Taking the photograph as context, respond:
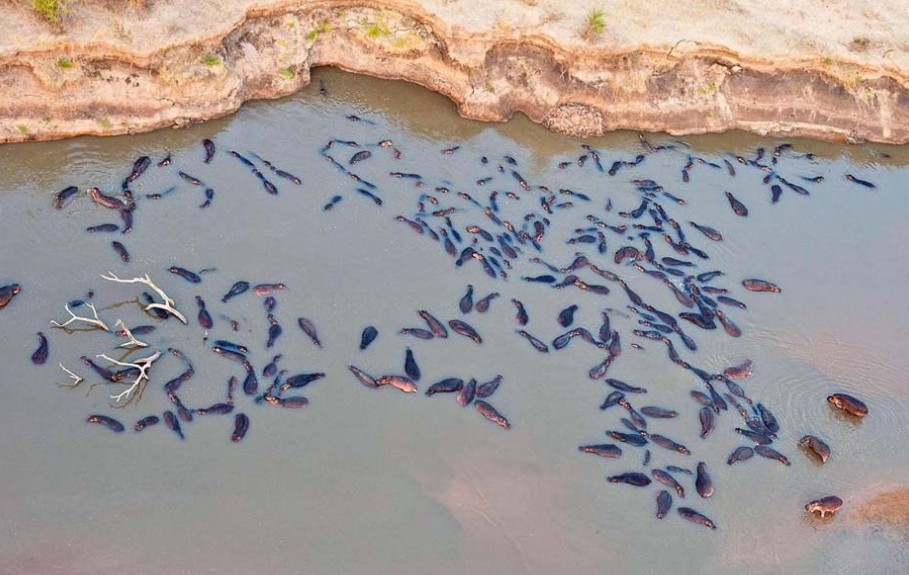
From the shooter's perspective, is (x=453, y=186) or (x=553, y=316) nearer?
(x=553, y=316)

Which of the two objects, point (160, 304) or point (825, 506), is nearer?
point (825, 506)

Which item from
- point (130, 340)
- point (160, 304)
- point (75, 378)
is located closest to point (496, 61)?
point (160, 304)

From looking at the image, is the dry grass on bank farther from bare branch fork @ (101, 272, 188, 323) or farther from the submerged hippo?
the submerged hippo

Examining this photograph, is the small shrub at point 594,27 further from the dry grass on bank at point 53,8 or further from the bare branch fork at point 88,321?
the bare branch fork at point 88,321

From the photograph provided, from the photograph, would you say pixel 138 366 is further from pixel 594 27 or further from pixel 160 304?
pixel 594 27

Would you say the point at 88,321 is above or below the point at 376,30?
below

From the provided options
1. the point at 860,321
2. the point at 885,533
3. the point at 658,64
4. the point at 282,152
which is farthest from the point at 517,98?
the point at 885,533

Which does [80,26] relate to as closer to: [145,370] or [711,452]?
[145,370]
